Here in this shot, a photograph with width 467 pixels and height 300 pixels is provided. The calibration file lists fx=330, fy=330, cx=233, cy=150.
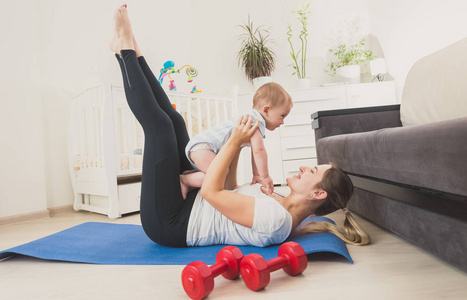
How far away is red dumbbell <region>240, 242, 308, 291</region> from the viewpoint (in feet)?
2.88

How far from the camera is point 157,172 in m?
1.20

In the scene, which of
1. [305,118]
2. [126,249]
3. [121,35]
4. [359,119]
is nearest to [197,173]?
[126,249]

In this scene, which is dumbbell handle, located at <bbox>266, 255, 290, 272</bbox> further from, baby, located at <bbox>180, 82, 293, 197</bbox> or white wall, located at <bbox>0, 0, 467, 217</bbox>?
white wall, located at <bbox>0, 0, 467, 217</bbox>

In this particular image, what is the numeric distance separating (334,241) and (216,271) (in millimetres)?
491

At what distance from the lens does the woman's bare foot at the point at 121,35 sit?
133 centimetres

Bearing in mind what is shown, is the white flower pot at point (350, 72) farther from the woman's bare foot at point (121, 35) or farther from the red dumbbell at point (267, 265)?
the red dumbbell at point (267, 265)

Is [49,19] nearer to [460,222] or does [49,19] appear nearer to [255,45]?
[255,45]

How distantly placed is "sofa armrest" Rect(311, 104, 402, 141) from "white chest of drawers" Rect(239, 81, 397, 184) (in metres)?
1.29

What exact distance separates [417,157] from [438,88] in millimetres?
821

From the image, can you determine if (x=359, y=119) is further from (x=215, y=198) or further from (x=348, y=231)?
(x=215, y=198)

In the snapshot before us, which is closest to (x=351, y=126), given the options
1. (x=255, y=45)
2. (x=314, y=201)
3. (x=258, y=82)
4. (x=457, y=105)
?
(x=457, y=105)

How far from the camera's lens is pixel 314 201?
1.16 metres

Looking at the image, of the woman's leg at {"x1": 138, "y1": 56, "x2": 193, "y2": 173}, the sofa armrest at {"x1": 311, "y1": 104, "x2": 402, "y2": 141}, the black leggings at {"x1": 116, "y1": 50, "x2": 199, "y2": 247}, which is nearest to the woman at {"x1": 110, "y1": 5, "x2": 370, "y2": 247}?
the black leggings at {"x1": 116, "y1": 50, "x2": 199, "y2": 247}

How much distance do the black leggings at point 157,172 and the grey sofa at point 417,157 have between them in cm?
75
